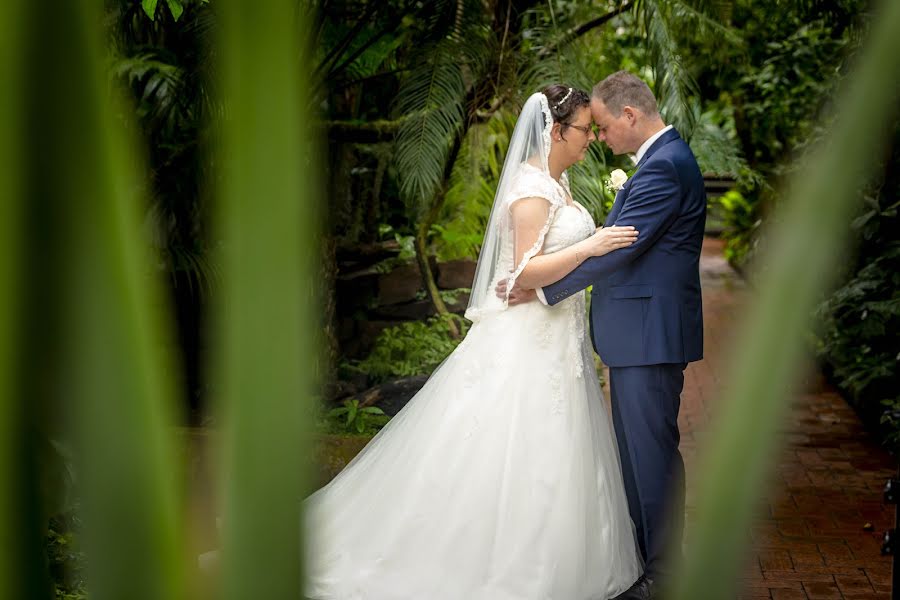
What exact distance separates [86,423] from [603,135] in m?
3.83

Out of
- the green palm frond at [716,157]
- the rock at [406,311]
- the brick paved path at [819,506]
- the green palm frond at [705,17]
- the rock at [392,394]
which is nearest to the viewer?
the brick paved path at [819,506]

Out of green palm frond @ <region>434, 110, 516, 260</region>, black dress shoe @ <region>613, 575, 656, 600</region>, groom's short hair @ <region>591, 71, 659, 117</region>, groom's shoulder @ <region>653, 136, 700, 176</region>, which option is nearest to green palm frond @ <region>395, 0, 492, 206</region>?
green palm frond @ <region>434, 110, 516, 260</region>

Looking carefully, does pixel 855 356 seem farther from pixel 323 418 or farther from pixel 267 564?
pixel 267 564

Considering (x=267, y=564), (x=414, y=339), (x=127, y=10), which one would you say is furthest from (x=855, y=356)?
(x=267, y=564)

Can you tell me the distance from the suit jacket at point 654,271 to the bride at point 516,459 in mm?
83

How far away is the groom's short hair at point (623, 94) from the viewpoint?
3.95 metres

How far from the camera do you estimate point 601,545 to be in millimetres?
4012

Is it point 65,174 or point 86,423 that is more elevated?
point 65,174

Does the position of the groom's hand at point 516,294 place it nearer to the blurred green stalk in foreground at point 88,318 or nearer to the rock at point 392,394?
the rock at point 392,394

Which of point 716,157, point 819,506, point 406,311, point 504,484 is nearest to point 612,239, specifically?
point 504,484

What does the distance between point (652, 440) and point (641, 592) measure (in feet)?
1.86

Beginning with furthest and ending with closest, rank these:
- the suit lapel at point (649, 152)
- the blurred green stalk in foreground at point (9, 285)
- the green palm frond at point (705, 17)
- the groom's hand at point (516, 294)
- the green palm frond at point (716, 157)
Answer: the green palm frond at point (716, 157) < the green palm frond at point (705, 17) < the groom's hand at point (516, 294) < the suit lapel at point (649, 152) < the blurred green stalk in foreground at point (9, 285)

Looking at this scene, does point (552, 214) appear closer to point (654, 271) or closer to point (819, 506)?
point (654, 271)

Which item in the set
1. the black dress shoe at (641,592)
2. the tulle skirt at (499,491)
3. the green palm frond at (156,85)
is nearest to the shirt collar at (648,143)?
the tulle skirt at (499,491)
